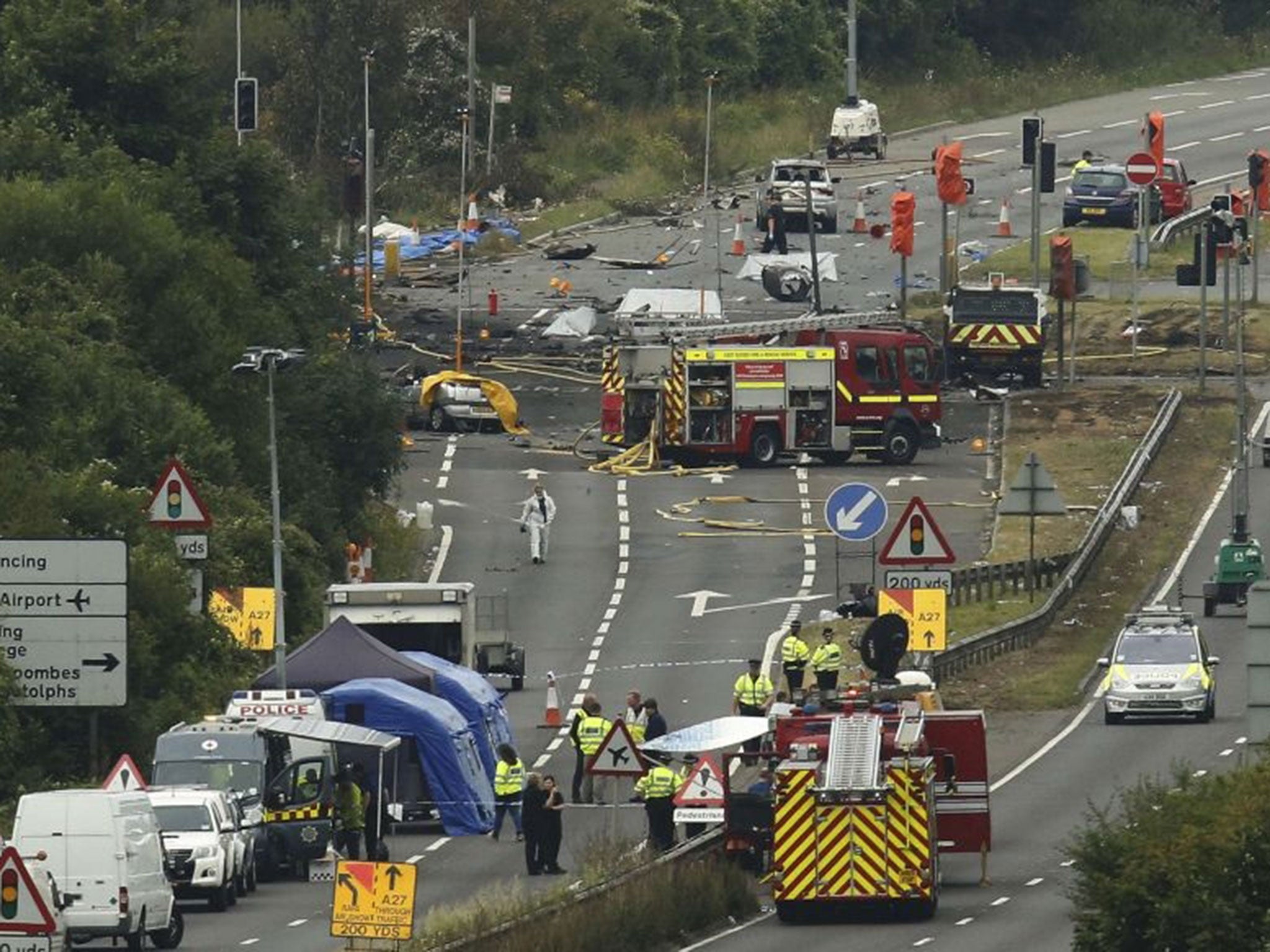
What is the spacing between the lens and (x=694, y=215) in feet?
352

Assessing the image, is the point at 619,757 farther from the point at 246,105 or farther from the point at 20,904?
the point at 246,105

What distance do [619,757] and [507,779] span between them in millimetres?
6289

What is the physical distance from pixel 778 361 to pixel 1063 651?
17.2 metres

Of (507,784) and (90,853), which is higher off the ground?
(90,853)

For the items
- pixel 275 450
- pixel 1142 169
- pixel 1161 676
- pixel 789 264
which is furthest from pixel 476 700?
pixel 1142 169

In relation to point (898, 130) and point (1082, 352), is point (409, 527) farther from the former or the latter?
point (898, 130)

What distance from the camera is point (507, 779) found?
46.5 metres

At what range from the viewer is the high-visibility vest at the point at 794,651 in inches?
2135

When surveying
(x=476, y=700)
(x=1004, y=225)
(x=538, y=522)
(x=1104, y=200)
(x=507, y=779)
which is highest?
(x=1104, y=200)

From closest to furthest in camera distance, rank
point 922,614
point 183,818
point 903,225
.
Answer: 1. point 183,818
2. point 922,614
3. point 903,225

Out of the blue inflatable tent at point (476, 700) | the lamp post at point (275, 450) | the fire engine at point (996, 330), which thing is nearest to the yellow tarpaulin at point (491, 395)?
the fire engine at point (996, 330)

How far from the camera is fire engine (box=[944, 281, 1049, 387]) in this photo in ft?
274

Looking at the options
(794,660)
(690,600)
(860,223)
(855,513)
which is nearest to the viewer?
(855,513)

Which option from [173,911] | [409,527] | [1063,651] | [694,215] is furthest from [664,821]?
[694,215]
